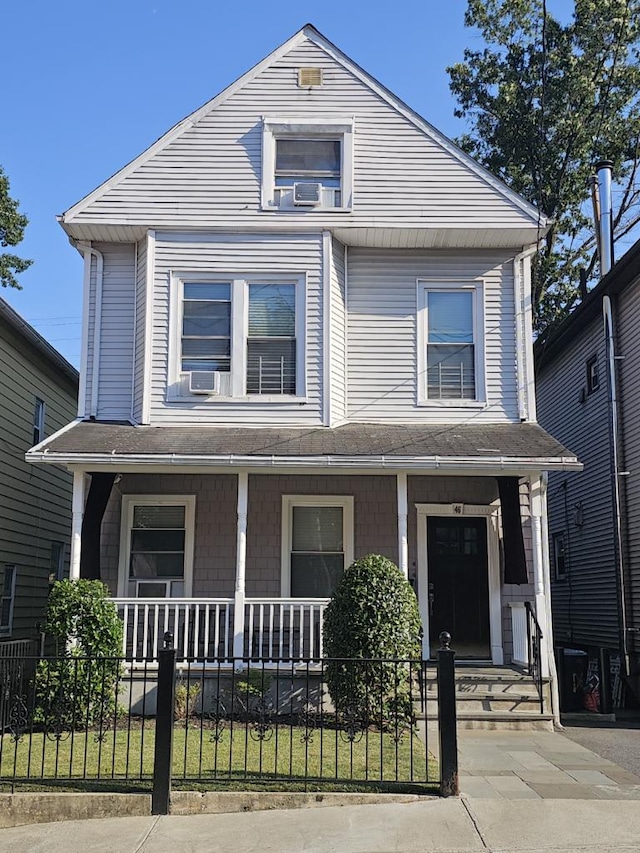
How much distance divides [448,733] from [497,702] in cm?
434

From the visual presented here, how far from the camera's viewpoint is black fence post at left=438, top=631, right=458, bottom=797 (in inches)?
286

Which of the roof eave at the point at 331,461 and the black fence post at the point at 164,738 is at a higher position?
the roof eave at the point at 331,461

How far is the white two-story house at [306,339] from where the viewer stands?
1312 cm

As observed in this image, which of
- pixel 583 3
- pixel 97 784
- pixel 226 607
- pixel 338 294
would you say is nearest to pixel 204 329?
pixel 338 294

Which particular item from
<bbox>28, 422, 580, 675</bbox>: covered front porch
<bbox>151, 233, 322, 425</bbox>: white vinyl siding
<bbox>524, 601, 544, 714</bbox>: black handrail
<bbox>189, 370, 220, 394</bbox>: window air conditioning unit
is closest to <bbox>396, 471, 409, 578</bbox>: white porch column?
<bbox>28, 422, 580, 675</bbox>: covered front porch

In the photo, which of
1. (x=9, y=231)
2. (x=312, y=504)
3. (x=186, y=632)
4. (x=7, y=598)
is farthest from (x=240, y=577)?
(x=9, y=231)

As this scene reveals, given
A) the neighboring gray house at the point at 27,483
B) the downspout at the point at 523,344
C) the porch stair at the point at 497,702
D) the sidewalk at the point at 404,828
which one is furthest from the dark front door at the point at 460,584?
the neighboring gray house at the point at 27,483

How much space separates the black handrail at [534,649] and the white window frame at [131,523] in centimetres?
485

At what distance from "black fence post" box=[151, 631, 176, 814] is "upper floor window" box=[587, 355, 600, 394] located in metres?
12.2

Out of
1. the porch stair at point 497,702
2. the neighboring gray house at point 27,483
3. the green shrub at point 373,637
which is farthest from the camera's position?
the neighboring gray house at point 27,483

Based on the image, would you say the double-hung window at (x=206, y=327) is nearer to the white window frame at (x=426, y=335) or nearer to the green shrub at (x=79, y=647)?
the white window frame at (x=426, y=335)

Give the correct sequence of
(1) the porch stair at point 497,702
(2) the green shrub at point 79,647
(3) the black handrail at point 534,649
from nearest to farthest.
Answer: (2) the green shrub at point 79,647
(1) the porch stair at point 497,702
(3) the black handrail at point 534,649

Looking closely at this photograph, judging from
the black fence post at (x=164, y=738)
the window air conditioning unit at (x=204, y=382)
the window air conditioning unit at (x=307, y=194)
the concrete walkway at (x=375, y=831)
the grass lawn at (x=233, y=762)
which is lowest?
the concrete walkway at (x=375, y=831)

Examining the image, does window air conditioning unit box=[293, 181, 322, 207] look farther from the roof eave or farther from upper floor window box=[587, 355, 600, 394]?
upper floor window box=[587, 355, 600, 394]
